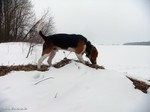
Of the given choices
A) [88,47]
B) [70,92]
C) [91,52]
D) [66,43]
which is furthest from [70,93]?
[91,52]

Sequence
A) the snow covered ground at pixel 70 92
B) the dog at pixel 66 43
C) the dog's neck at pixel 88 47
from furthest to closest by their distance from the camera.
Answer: the dog's neck at pixel 88 47
the dog at pixel 66 43
the snow covered ground at pixel 70 92

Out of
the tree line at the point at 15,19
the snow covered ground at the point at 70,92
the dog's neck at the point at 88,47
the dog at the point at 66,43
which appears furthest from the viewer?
the tree line at the point at 15,19

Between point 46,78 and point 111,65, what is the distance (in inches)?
643

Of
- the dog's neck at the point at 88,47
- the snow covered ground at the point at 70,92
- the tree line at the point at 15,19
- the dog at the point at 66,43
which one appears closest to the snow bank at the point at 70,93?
the snow covered ground at the point at 70,92

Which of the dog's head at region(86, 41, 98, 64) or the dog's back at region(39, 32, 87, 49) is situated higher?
the dog's back at region(39, 32, 87, 49)

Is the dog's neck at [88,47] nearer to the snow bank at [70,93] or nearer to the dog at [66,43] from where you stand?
the dog at [66,43]

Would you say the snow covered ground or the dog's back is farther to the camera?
the dog's back

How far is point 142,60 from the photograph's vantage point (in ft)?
78.9

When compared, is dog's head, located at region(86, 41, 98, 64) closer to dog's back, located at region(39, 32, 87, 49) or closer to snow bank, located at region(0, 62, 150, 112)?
dog's back, located at region(39, 32, 87, 49)

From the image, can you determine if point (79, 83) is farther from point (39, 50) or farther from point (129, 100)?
point (39, 50)

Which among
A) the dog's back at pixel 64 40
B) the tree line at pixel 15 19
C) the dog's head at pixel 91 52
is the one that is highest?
the dog's back at pixel 64 40

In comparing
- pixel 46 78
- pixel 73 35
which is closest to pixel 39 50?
pixel 73 35

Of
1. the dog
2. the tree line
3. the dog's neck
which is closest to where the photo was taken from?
the dog

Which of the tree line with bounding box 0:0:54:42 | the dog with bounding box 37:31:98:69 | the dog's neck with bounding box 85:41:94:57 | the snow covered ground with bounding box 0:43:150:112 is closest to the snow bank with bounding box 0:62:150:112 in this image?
the snow covered ground with bounding box 0:43:150:112
